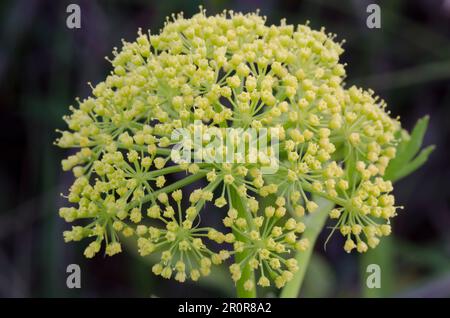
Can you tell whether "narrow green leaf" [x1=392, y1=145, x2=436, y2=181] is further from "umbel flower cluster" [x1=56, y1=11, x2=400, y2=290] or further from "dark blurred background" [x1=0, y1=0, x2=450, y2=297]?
"dark blurred background" [x1=0, y1=0, x2=450, y2=297]

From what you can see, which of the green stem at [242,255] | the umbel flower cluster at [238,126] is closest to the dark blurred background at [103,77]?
the umbel flower cluster at [238,126]

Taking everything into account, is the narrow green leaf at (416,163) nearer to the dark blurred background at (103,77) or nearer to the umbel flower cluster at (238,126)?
the umbel flower cluster at (238,126)

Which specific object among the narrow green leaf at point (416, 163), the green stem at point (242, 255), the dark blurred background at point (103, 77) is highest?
the dark blurred background at point (103, 77)

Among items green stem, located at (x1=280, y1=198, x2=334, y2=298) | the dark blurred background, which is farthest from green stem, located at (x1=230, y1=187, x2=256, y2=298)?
the dark blurred background

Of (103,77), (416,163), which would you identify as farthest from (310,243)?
(103,77)

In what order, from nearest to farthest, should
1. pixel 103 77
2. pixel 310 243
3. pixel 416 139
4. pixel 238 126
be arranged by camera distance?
pixel 238 126 → pixel 310 243 → pixel 416 139 → pixel 103 77

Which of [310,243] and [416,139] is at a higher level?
[416,139]

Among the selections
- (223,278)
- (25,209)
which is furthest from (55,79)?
(223,278)

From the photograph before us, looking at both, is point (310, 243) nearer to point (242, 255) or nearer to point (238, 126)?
point (242, 255)

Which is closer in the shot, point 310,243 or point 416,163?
point 310,243
